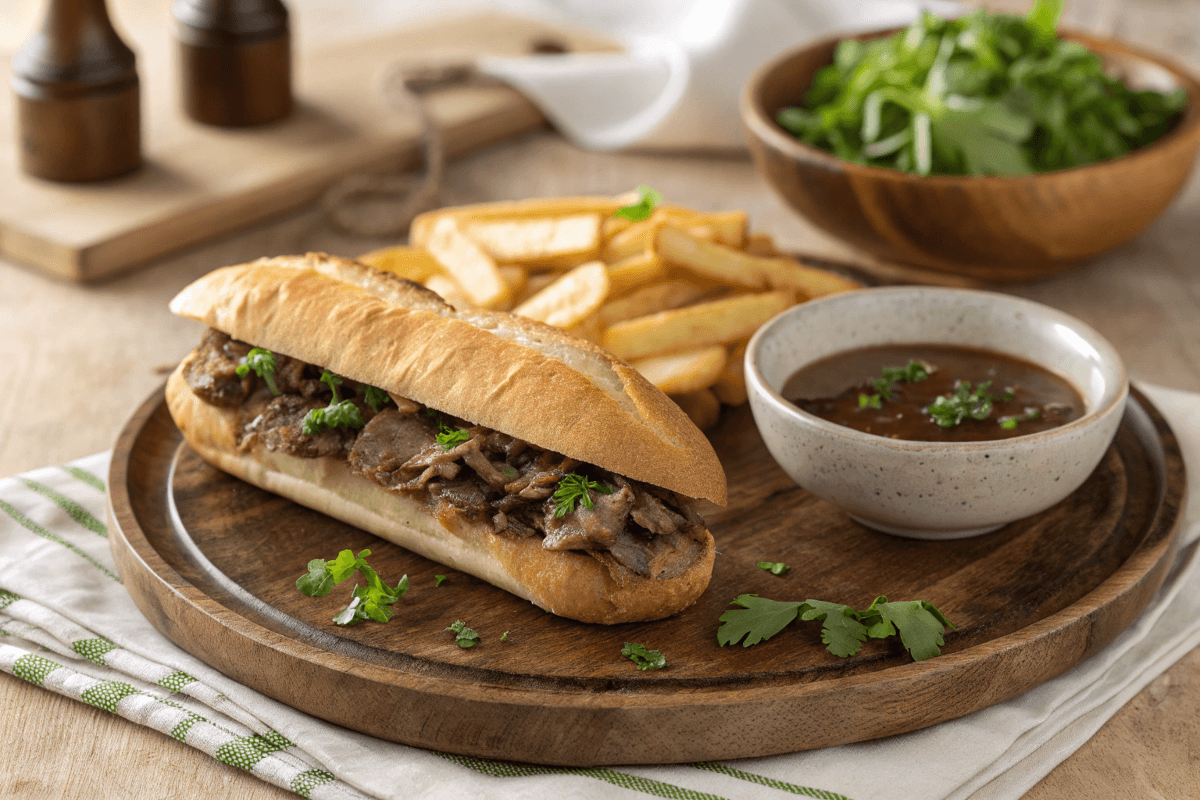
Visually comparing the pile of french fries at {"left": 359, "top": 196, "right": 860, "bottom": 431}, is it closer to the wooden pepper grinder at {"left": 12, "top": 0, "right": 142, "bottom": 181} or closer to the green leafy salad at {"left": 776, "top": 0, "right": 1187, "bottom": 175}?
the green leafy salad at {"left": 776, "top": 0, "right": 1187, "bottom": 175}

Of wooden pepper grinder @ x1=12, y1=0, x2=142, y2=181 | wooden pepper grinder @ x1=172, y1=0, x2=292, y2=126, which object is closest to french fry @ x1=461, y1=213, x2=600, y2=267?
wooden pepper grinder @ x1=12, y1=0, x2=142, y2=181

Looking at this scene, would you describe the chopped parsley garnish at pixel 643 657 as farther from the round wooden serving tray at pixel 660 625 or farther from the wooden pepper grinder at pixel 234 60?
the wooden pepper grinder at pixel 234 60

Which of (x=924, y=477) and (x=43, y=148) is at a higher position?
(x=924, y=477)

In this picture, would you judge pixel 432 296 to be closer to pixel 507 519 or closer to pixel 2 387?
pixel 507 519

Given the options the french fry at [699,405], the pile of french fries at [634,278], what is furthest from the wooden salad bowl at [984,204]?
the french fry at [699,405]

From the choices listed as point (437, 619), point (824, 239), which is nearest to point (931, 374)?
point (437, 619)

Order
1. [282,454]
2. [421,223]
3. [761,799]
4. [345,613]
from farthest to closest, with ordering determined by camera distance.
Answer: [421,223]
[282,454]
[345,613]
[761,799]
